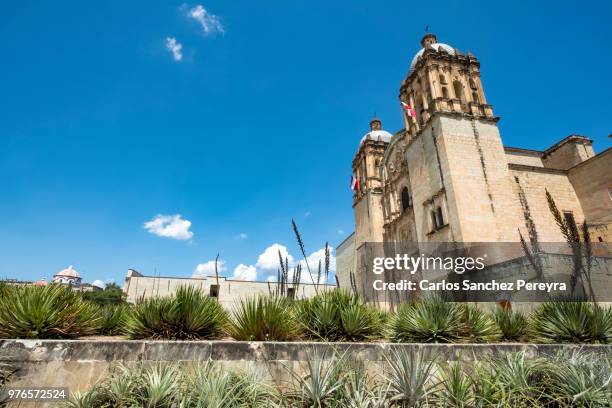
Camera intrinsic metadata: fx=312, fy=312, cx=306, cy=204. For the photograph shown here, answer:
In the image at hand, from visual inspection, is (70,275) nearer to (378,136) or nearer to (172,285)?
(172,285)

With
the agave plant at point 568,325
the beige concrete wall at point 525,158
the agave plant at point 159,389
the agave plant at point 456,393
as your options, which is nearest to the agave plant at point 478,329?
the agave plant at point 568,325

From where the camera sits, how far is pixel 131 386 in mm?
3133

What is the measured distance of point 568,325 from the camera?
18.2 feet

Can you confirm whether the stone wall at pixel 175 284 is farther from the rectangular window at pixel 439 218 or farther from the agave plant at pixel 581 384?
the agave plant at pixel 581 384

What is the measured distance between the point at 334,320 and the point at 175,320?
236cm

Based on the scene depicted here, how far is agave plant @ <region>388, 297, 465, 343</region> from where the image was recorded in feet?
16.6

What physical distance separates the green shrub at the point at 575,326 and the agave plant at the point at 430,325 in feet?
5.76

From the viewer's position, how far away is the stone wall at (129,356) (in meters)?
3.56

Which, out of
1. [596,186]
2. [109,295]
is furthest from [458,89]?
[109,295]

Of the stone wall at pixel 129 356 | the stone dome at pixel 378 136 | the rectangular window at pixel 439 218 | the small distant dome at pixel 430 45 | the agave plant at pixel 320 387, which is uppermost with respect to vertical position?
the small distant dome at pixel 430 45

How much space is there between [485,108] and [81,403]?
24241 millimetres

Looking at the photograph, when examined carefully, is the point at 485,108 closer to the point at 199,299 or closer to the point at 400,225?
the point at 400,225

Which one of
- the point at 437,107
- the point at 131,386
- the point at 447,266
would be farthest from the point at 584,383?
the point at 437,107

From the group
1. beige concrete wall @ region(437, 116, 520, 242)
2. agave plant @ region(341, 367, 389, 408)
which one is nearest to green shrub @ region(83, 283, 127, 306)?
beige concrete wall @ region(437, 116, 520, 242)
